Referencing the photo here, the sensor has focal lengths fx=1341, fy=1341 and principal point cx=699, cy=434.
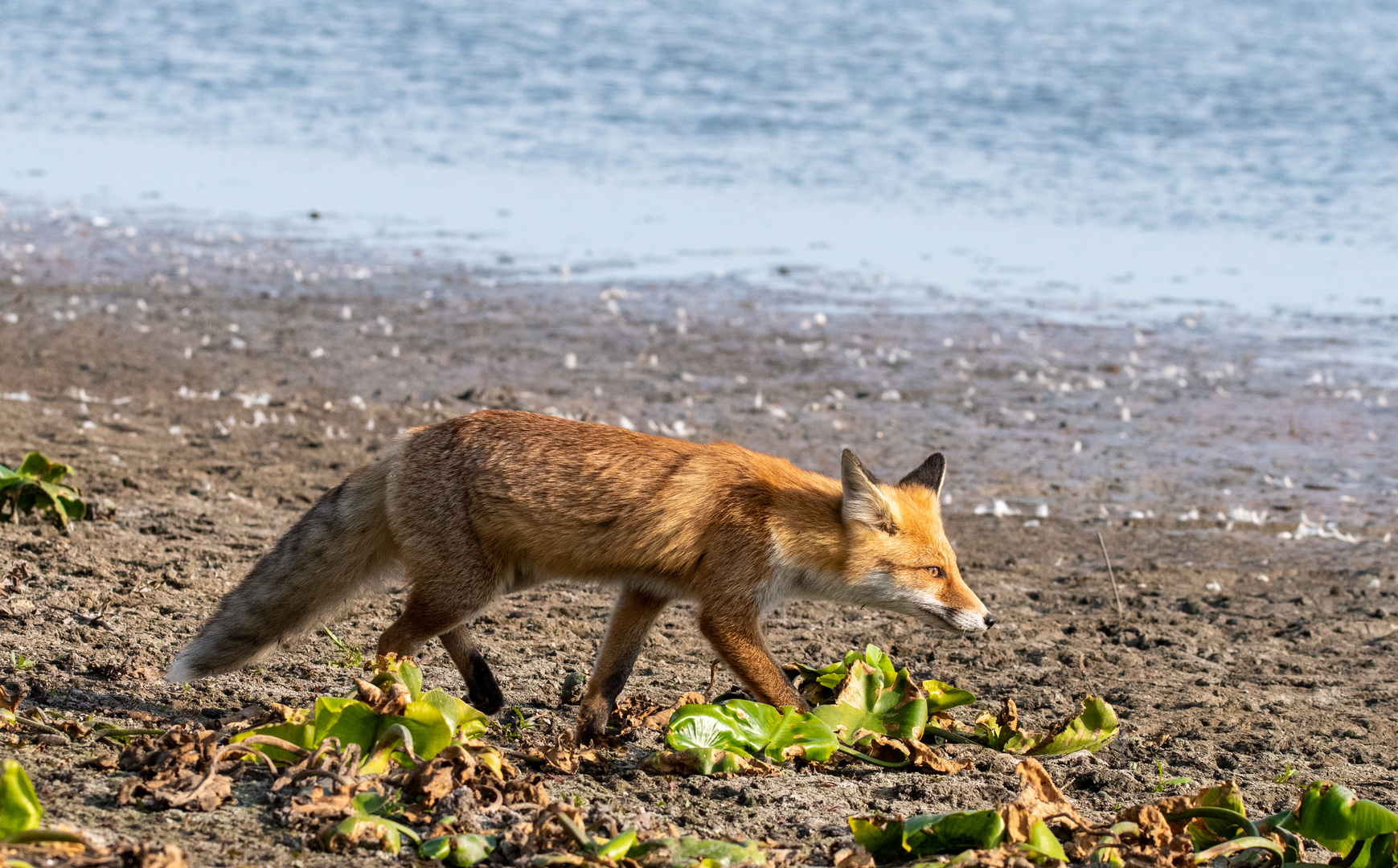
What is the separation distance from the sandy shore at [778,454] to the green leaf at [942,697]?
0.21 meters

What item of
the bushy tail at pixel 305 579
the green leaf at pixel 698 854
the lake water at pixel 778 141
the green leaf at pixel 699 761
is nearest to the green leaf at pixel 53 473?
the bushy tail at pixel 305 579

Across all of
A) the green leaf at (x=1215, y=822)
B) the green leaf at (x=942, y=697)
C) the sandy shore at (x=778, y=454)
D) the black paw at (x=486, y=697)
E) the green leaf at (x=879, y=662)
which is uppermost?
the green leaf at (x=1215, y=822)

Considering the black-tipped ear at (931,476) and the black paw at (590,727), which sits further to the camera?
the black-tipped ear at (931,476)

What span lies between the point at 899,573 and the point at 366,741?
7.39 feet

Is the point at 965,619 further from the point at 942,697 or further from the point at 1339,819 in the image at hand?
the point at 1339,819

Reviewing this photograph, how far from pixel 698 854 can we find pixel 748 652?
154 centimetres

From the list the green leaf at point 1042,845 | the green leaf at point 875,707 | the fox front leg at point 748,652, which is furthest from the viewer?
the fox front leg at point 748,652

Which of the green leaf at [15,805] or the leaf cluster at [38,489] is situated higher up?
the green leaf at [15,805]

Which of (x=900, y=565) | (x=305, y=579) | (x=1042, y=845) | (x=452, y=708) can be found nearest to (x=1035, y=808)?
(x=1042, y=845)

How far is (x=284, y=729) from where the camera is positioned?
159 inches

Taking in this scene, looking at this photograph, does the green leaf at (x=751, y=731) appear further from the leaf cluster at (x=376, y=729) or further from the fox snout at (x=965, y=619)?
the fox snout at (x=965, y=619)

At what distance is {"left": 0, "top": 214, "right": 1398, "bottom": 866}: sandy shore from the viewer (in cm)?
507

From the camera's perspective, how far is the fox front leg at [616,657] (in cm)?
501

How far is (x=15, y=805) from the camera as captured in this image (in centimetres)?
317
